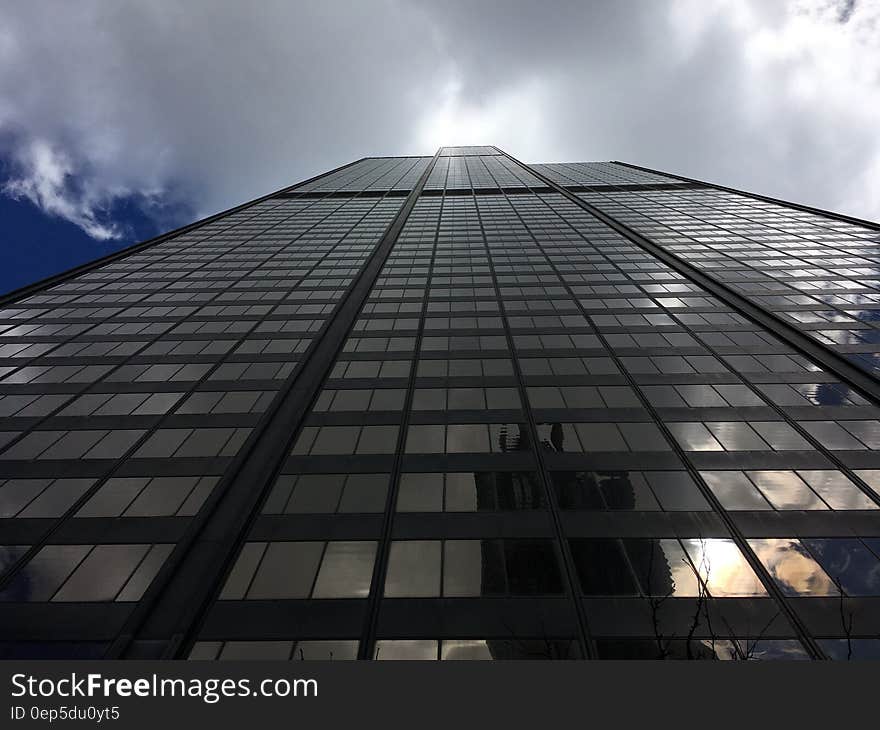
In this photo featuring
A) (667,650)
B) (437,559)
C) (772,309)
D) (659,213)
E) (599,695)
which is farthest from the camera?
(659,213)

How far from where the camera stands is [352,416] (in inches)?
827

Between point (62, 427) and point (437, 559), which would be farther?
point (62, 427)

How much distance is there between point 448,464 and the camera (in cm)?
1792

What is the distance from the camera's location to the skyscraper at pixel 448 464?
12352 mm

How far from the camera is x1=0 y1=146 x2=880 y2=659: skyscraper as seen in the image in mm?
12352

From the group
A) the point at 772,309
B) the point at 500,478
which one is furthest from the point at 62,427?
the point at 772,309

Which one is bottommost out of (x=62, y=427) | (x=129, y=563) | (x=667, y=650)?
(x=667, y=650)

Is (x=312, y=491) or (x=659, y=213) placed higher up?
(x=659, y=213)

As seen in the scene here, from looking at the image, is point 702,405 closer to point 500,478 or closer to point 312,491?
point 500,478

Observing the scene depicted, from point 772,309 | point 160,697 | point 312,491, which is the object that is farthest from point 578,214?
point 160,697

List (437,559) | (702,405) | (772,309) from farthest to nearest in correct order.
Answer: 1. (772,309)
2. (702,405)
3. (437,559)

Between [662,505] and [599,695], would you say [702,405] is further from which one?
[599,695]

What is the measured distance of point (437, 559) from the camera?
46.2 feet

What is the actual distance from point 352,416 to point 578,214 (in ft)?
169
